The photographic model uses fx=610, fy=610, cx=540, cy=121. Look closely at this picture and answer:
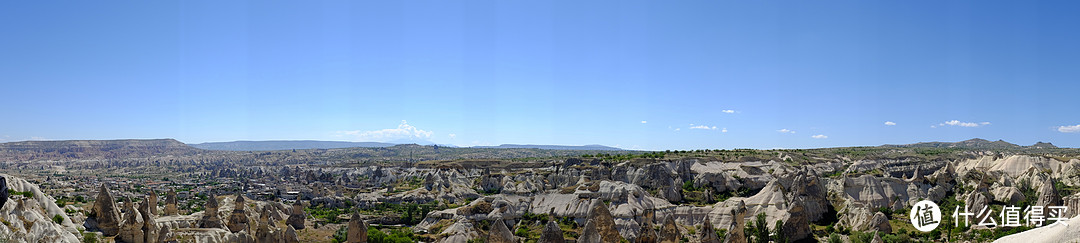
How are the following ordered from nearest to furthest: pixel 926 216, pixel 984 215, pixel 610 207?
pixel 984 215 < pixel 926 216 < pixel 610 207

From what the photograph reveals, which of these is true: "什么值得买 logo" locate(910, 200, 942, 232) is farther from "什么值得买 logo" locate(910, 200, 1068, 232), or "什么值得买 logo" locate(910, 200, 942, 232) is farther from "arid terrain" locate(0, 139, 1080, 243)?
"arid terrain" locate(0, 139, 1080, 243)

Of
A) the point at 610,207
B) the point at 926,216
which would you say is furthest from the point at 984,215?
the point at 610,207

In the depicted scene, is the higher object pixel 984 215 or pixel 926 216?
pixel 984 215

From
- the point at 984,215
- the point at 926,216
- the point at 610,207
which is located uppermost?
the point at 984,215

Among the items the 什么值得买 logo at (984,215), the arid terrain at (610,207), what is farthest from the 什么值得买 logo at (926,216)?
the arid terrain at (610,207)

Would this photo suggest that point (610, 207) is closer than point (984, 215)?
No

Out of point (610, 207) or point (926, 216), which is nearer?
point (926, 216)

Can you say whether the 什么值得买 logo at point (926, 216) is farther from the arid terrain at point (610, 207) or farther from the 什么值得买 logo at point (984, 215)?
the arid terrain at point (610, 207)

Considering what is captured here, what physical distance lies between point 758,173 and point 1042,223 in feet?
130

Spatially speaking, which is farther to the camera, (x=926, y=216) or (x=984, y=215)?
(x=926, y=216)

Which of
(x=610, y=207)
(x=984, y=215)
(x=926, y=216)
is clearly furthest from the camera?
(x=610, y=207)

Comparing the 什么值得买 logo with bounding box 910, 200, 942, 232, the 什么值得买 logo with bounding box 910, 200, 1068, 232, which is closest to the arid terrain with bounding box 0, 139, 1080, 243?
the 什么值得买 logo with bounding box 910, 200, 942, 232

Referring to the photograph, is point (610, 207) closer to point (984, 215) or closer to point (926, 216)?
point (926, 216)

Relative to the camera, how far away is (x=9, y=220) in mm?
28047
